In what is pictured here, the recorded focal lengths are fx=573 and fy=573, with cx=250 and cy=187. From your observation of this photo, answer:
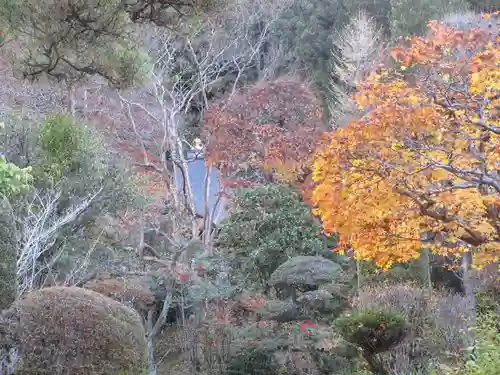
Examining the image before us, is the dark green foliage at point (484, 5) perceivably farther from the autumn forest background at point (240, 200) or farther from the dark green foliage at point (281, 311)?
the dark green foliage at point (281, 311)

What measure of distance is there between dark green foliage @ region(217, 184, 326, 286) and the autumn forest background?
0.12 ft

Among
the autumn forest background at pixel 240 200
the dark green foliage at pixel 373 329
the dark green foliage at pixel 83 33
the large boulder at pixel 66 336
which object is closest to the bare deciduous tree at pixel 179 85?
the autumn forest background at pixel 240 200

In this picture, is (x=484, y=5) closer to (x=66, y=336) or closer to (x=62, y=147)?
(x=62, y=147)

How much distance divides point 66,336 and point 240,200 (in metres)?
6.25

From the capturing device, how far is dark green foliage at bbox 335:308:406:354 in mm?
6312

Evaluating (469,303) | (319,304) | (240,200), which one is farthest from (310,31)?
(319,304)

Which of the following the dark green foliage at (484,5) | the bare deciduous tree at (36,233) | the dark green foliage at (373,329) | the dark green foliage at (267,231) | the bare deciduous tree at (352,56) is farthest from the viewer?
the bare deciduous tree at (352,56)

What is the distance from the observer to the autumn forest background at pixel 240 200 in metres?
4.27

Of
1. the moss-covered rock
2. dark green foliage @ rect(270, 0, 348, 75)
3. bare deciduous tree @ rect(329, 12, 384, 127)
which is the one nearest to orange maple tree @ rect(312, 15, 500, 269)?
the moss-covered rock

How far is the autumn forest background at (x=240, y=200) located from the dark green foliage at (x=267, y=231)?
37mm

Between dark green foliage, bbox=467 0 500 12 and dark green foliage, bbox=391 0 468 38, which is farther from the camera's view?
dark green foliage, bbox=391 0 468 38

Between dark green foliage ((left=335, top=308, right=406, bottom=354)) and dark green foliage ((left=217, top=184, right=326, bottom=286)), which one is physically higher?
dark green foliage ((left=335, top=308, right=406, bottom=354))

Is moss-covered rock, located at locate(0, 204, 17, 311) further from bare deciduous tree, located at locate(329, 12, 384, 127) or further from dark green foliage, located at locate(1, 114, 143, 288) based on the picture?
bare deciduous tree, located at locate(329, 12, 384, 127)

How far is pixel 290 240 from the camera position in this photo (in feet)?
32.0
